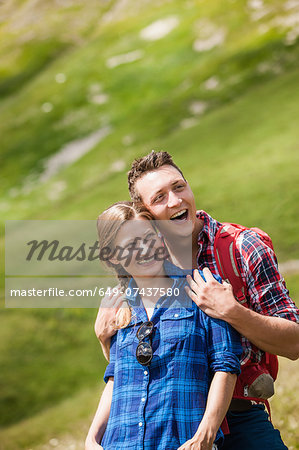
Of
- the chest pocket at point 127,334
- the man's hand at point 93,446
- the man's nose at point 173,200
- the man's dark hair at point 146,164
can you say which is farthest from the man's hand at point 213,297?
the man's hand at point 93,446

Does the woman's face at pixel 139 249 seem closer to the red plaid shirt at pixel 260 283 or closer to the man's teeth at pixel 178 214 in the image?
the man's teeth at pixel 178 214

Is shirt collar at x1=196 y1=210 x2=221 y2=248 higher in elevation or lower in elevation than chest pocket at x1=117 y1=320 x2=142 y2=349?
higher

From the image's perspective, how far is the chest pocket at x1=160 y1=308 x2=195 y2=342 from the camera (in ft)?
22.5

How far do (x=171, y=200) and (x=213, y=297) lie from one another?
173 centimetres

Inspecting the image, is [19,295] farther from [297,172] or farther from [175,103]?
[175,103]

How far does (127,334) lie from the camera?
731 cm

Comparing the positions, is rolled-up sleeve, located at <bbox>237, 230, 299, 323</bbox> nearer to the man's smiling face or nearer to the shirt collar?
the shirt collar

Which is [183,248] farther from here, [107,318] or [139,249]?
[107,318]

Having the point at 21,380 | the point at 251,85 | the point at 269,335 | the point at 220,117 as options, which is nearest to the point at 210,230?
the point at 269,335

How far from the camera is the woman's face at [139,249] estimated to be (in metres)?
7.58

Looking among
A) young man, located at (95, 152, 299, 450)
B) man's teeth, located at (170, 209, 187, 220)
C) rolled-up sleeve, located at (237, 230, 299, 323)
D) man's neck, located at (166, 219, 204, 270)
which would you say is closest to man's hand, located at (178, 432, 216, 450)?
young man, located at (95, 152, 299, 450)

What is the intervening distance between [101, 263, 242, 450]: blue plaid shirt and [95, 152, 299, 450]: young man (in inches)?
9.4

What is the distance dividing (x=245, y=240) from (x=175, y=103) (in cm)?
5517

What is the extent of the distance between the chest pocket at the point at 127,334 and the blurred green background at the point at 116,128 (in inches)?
267
